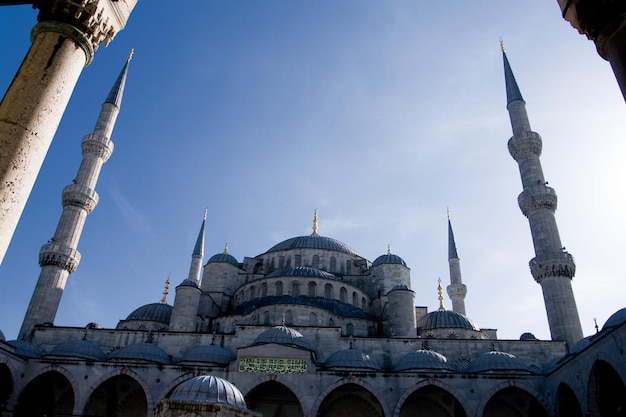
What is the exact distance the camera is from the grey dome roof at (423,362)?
58.0 feet

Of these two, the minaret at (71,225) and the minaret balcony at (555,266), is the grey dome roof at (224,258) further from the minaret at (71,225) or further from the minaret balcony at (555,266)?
the minaret balcony at (555,266)

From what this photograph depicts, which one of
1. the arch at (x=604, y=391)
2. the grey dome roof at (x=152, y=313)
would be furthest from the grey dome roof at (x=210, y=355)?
the arch at (x=604, y=391)

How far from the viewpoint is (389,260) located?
27281 mm

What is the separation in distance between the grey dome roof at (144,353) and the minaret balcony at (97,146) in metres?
10.6

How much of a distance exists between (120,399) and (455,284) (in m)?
19.8

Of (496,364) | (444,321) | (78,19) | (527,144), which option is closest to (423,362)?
(496,364)

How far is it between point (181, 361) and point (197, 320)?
514 cm

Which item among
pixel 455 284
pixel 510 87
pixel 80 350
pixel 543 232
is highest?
pixel 510 87

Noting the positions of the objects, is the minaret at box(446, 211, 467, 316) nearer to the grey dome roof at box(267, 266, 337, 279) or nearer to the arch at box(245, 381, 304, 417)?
→ the grey dome roof at box(267, 266, 337, 279)

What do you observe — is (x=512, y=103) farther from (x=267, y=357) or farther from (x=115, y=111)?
(x=115, y=111)

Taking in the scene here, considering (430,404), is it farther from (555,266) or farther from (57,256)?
(57,256)

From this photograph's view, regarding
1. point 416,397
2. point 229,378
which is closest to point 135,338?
point 229,378

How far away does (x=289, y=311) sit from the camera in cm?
2209

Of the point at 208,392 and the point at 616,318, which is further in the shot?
the point at 616,318
